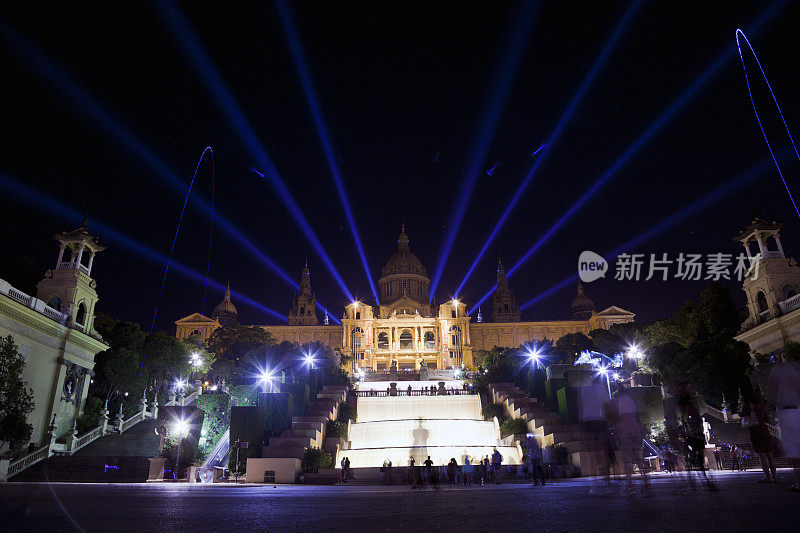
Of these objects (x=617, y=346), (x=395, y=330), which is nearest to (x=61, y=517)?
(x=617, y=346)

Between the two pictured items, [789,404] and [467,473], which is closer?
[789,404]

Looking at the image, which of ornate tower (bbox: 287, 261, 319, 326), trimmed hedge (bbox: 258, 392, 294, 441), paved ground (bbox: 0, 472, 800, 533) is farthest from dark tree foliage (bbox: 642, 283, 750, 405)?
ornate tower (bbox: 287, 261, 319, 326)

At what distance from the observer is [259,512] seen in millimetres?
6270

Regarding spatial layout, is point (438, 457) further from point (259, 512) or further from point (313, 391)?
point (259, 512)

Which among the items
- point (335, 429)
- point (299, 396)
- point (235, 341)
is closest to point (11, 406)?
point (299, 396)

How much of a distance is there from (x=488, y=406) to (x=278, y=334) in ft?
228

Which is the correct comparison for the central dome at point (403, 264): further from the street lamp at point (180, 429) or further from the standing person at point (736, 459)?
the standing person at point (736, 459)

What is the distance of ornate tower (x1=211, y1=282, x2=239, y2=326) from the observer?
345ft

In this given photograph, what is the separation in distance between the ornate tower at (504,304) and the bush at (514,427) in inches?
3018

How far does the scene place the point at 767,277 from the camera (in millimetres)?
40562

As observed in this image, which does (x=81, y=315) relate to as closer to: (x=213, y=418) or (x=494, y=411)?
(x=213, y=418)

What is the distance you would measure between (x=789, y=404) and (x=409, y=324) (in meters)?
82.0

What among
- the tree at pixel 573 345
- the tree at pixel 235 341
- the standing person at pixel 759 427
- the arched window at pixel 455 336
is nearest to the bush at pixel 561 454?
the standing person at pixel 759 427

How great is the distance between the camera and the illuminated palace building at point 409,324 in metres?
87.8
